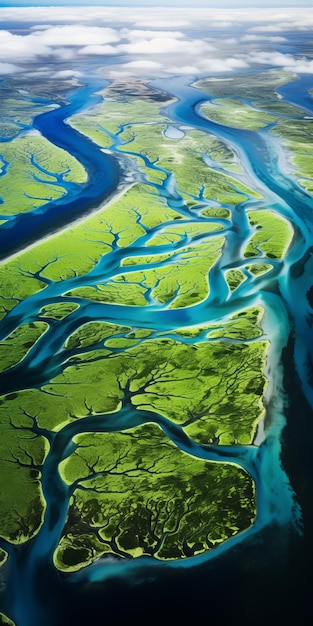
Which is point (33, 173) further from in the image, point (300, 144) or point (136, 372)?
point (136, 372)

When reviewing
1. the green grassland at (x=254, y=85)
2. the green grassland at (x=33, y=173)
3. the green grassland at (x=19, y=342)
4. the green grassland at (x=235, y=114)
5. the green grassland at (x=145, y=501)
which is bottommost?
the green grassland at (x=145, y=501)

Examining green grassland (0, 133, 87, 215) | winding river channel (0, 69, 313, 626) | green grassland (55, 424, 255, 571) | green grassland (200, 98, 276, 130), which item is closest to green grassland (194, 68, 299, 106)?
green grassland (200, 98, 276, 130)

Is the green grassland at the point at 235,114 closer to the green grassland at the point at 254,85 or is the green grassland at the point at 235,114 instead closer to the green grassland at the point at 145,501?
the green grassland at the point at 254,85

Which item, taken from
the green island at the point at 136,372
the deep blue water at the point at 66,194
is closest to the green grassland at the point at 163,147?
the green island at the point at 136,372

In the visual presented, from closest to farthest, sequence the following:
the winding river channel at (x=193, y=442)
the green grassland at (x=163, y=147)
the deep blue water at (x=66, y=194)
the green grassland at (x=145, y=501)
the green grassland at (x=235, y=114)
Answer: the winding river channel at (x=193, y=442)
the green grassland at (x=145, y=501)
the deep blue water at (x=66, y=194)
the green grassland at (x=163, y=147)
the green grassland at (x=235, y=114)

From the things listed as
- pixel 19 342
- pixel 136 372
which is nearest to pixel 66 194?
pixel 19 342

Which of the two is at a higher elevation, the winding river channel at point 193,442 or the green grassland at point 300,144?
the green grassland at point 300,144
